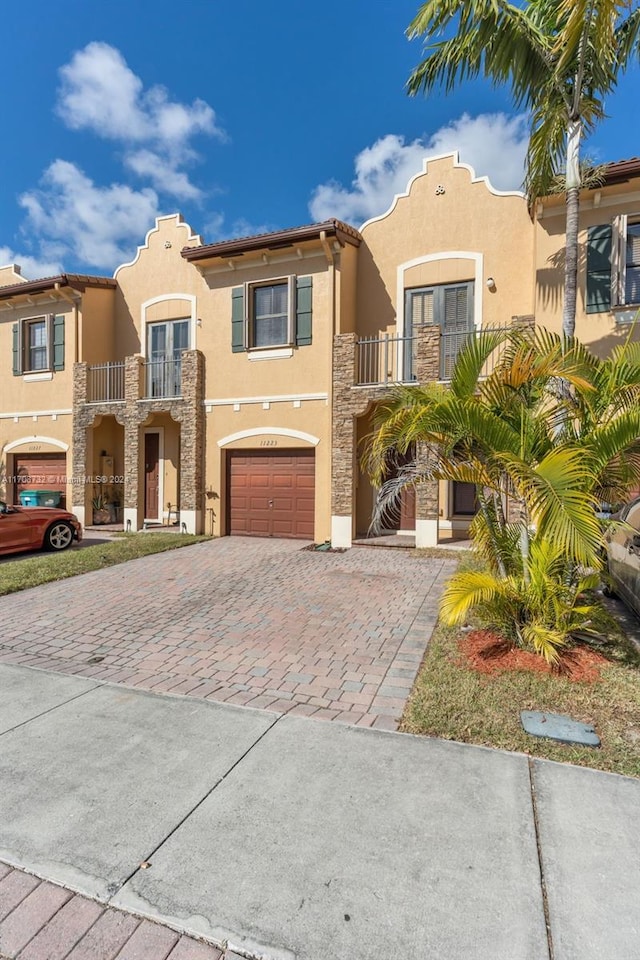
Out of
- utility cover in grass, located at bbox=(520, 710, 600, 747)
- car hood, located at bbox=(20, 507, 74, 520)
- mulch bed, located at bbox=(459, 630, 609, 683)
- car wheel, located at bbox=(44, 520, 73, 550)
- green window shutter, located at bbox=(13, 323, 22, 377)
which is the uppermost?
green window shutter, located at bbox=(13, 323, 22, 377)

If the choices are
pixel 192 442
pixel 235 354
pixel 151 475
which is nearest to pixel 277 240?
pixel 235 354

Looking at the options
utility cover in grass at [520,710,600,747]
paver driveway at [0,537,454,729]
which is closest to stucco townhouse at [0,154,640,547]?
paver driveway at [0,537,454,729]

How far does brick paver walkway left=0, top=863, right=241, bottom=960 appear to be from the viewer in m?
2.02

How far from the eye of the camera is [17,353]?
54.7 feet

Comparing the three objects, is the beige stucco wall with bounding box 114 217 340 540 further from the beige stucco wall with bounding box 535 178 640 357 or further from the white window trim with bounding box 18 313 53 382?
the beige stucco wall with bounding box 535 178 640 357

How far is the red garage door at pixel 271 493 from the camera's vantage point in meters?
13.1

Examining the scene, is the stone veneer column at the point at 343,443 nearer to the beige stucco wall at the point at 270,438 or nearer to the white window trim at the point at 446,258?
the beige stucco wall at the point at 270,438

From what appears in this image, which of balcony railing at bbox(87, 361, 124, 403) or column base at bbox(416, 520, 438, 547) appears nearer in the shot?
column base at bbox(416, 520, 438, 547)

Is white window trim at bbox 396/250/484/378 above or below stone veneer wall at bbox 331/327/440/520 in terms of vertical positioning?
above

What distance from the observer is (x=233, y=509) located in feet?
46.2

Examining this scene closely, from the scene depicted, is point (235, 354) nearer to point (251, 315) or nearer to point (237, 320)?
point (237, 320)

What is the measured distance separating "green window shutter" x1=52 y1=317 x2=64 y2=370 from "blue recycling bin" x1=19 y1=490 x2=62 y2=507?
4005mm

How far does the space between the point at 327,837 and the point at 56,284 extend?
54.9 feet

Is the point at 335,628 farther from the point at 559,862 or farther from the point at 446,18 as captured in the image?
the point at 446,18
